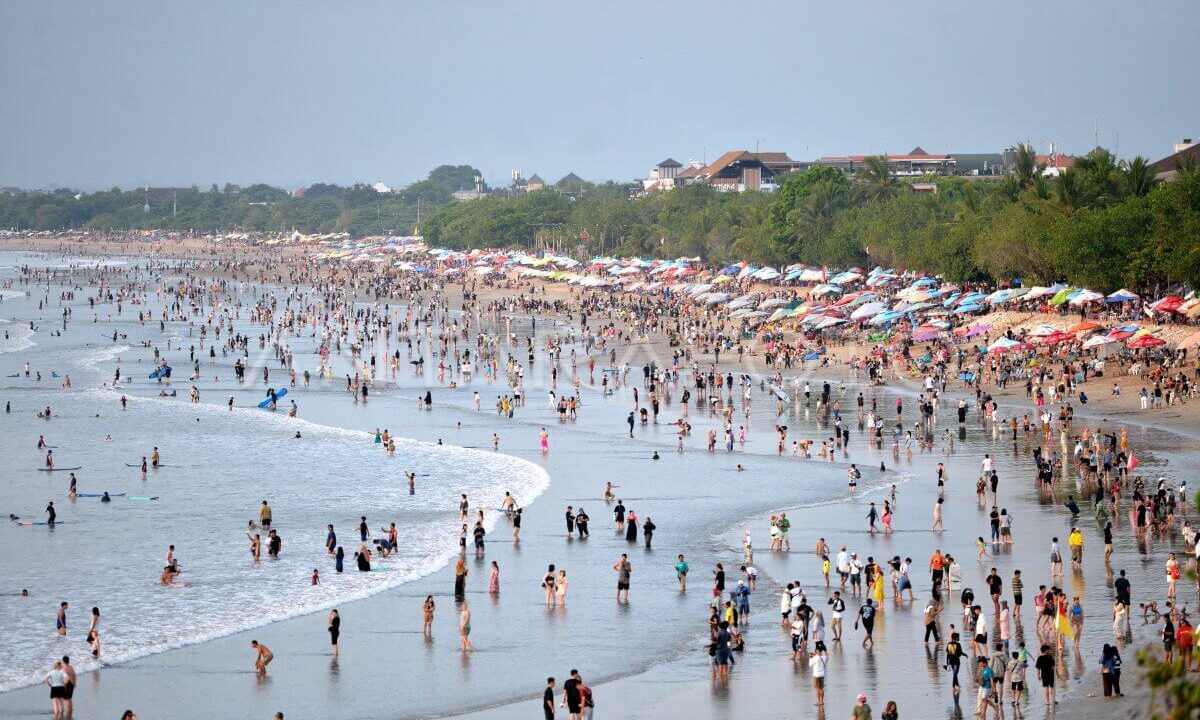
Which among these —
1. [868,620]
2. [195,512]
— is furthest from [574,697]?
[195,512]

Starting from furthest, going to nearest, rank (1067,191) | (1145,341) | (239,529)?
1. (1067,191)
2. (1145,341)
3. (239,529)

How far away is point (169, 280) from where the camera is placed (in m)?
131

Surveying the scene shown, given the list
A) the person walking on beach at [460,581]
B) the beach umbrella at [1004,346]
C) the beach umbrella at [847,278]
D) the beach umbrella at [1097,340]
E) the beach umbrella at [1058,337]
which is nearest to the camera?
the person walking on beach at [460,581]

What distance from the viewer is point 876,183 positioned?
97.6 meters

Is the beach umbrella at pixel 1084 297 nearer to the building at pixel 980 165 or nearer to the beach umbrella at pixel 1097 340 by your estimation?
the beach umbrella at pixel 1097 340

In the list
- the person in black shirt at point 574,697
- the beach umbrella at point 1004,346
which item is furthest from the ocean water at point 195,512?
the beach umbrella at point 1004,346

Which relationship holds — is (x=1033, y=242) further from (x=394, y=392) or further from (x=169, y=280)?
(x=169, y=280)

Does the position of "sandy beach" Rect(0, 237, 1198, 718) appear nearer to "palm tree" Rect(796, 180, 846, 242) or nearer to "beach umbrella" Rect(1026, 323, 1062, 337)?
"beach umbrella" Rect(1026, 323, 1062, 337)

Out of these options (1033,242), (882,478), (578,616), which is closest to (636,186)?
(1033,242)

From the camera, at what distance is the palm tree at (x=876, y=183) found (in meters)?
97.1

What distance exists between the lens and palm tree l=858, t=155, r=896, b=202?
97.1m

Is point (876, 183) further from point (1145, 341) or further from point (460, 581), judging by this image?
point (460, 581)

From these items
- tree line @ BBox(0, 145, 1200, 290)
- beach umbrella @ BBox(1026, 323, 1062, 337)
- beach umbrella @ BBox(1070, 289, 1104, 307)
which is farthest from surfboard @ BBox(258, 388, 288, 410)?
tree line @ BBox(0, 145, 1200, 290)

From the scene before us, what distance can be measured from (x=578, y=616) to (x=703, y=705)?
513cm
